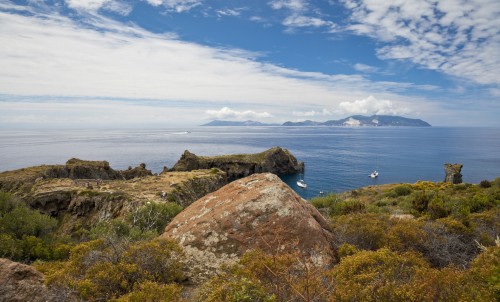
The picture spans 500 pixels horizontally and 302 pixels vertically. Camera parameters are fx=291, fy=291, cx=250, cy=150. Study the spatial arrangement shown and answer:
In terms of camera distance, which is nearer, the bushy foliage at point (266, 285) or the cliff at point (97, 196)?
the bushy foliage at point (266, 285)

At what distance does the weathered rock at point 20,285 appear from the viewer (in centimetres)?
583

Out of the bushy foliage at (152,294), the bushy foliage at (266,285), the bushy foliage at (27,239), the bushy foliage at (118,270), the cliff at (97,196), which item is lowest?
the cliff at (97,196)

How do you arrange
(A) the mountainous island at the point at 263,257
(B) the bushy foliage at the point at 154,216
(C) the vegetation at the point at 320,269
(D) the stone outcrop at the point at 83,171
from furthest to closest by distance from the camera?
(D) the stone outcrop at the point at 83,171, (B) the bushy foliage at the point at 154,216, (A) the mountainous island at the point at 263,257, (C) the vegetation at the point at 320,269

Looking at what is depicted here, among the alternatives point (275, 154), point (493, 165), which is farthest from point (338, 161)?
point (493, 165)

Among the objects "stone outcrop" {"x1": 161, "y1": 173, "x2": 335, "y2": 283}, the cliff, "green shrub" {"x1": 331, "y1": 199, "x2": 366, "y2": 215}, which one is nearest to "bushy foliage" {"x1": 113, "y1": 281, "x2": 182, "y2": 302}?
"stone outcrop" {"x1": 161, "y1": 173, "x2": 335, "y2": 283}

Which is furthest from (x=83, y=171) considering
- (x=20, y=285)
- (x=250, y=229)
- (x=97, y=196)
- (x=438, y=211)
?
(x=438, y=211)

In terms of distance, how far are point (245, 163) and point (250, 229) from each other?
9668cm

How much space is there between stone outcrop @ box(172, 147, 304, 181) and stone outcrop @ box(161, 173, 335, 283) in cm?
8646

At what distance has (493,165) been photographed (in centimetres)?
11094

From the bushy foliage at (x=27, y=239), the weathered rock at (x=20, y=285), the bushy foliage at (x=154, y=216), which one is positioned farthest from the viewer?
the bushy foliage at (x=154, y=216)

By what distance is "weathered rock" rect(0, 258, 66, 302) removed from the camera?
19.1 ft

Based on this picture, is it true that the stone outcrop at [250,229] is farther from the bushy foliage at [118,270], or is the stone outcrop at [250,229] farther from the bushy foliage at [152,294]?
the bushy foliage at [152,294]

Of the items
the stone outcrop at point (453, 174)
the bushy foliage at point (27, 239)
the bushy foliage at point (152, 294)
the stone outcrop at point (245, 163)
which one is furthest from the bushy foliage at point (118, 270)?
the stone outcrop at point (245, 163)

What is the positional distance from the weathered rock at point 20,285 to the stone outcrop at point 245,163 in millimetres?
89593
